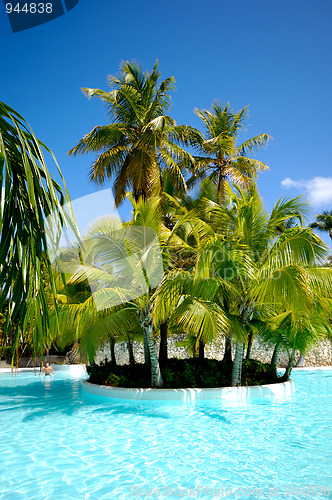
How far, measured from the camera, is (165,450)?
5.75 metres

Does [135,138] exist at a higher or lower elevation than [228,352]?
higher

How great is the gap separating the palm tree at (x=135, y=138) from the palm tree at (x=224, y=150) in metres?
1.62

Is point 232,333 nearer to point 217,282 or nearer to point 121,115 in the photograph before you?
point 217,282

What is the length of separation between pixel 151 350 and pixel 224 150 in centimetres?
960

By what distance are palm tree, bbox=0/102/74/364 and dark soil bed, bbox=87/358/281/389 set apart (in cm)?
983

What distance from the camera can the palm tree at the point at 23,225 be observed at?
1.45m

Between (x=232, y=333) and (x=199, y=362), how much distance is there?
2.53 m

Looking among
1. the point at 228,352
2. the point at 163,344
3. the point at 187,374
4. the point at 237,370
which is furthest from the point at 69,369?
the point at 237,370

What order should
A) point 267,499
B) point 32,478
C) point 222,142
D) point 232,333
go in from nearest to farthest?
point 267,499, point 32,478, point 232,333, point 222,142

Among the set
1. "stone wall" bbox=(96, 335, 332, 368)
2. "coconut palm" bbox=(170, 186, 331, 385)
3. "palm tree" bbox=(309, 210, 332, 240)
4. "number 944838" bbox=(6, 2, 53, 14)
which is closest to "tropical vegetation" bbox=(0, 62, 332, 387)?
"coconut palm" bbox=(170, 186, 331, 385)

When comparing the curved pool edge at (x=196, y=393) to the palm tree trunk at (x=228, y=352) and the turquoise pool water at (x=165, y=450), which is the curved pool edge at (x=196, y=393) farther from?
the palm tree trunk at (x=228, y=352)

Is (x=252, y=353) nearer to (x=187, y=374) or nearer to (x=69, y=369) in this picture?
(x=187, y=374)

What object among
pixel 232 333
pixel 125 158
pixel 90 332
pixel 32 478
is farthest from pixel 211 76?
pixel 32 478

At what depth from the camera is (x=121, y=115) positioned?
1416 cm
